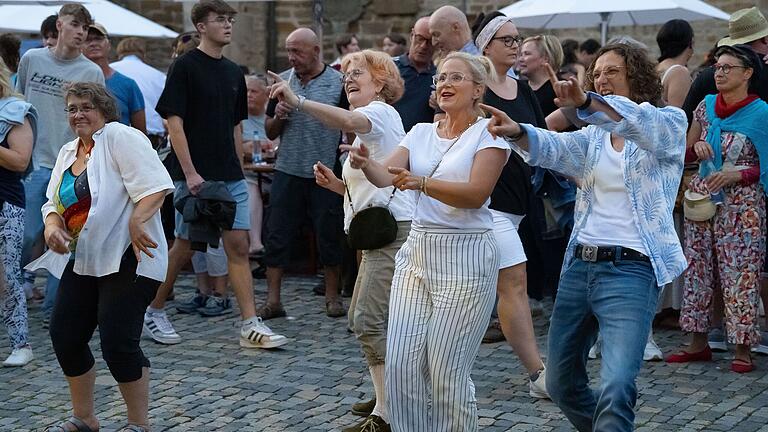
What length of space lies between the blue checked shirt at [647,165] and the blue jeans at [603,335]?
0.37ft

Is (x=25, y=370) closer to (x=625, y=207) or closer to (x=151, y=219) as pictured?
(x=151, y=219)

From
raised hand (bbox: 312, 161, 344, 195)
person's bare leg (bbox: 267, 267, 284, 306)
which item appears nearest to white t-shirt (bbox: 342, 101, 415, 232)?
raised hand (bbox: 312, 161, 344, 195)

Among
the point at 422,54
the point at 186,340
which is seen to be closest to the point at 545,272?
the point at 422,54

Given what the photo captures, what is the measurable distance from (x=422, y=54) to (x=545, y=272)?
1.74 metres

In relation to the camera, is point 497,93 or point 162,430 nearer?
point 162,430

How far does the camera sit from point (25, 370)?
291 inches

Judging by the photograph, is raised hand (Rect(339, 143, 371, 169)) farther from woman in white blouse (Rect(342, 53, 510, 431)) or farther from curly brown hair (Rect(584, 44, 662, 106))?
curly brown hair (Rect(584, 44, 662, 106))

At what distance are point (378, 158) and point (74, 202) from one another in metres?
1.41

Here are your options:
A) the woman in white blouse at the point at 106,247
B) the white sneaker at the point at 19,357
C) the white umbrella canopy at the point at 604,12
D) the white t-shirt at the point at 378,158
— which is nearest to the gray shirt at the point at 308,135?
the white sneaker at the point at 19,357

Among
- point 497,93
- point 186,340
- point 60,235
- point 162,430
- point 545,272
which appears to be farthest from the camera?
point 545,272

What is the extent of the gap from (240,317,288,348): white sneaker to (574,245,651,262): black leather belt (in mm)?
3353

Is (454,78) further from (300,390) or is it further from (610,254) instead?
(300,390)

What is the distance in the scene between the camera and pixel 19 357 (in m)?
7.51

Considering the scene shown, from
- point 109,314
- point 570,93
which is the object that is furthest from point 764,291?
point 109,314
